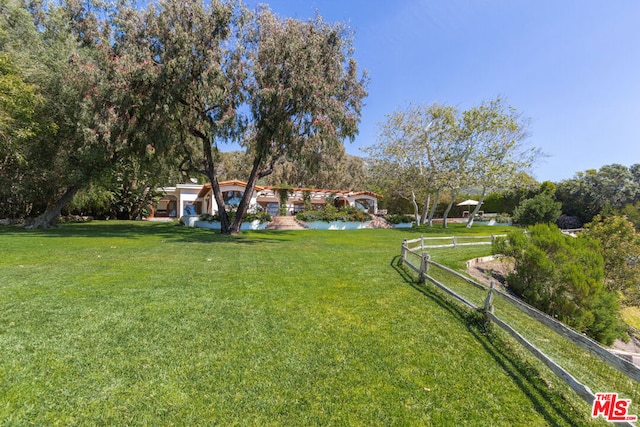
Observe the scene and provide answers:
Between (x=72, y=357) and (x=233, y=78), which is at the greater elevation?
(x=233, y=78)

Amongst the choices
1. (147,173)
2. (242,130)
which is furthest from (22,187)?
(242,130)

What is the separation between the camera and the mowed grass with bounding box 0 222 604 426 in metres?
2.69

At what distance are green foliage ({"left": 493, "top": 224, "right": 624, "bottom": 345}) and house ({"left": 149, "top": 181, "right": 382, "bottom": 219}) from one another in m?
20.4

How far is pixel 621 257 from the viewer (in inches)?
369

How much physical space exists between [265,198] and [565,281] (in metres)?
24.7

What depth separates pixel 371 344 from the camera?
13.1ft

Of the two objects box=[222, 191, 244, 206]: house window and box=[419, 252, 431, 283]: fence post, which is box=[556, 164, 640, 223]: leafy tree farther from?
box=[222, 191, 244, 206]: house window

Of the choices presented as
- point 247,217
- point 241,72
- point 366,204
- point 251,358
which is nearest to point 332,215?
point 247,217

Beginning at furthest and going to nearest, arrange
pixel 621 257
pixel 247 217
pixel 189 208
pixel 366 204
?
pixel 366 204, pixel 189 208, pixel 247 217, pixel 621 257

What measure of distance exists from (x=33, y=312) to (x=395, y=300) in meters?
5.84

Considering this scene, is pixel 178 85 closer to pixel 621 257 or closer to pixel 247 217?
pixel 247 217

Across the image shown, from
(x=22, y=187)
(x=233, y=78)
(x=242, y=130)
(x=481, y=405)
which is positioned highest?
(x=233, y=78)

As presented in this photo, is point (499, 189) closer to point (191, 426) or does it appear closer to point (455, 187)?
point (455, 187)

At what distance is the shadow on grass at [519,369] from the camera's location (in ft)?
9.57
